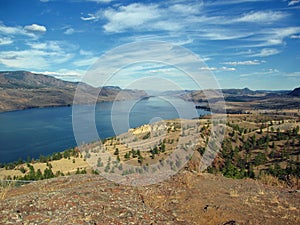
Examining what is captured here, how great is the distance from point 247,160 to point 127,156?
758 inches

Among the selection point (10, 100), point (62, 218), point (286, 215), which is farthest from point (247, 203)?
point (10, 100)

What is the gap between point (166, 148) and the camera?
144 ft

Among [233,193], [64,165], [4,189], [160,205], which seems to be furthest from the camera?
[64,165]

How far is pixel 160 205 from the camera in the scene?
31.6 feet

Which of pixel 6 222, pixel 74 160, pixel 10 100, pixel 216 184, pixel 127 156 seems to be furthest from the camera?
pixel 10 100

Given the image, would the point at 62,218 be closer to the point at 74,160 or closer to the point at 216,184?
the point at 216,184

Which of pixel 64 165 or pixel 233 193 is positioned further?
pixel 64 165

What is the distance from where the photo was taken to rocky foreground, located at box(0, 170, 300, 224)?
8.11 meters

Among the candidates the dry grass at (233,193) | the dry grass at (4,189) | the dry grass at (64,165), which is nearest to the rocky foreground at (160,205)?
the dry grass at (233,193)

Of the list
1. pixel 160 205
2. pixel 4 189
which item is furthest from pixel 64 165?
pixel 160 205

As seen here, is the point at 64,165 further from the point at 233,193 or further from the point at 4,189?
the point at 233,193

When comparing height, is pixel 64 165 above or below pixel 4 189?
below

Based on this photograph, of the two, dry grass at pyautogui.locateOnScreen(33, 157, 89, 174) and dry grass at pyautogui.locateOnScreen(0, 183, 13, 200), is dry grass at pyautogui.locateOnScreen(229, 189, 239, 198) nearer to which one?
dry grass at pyautogui.locateOnScreen(0, 183, 13, 200)

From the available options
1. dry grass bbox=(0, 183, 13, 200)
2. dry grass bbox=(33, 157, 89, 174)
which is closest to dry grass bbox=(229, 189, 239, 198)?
dry grass bbox=(0, 183, 13, 200)
